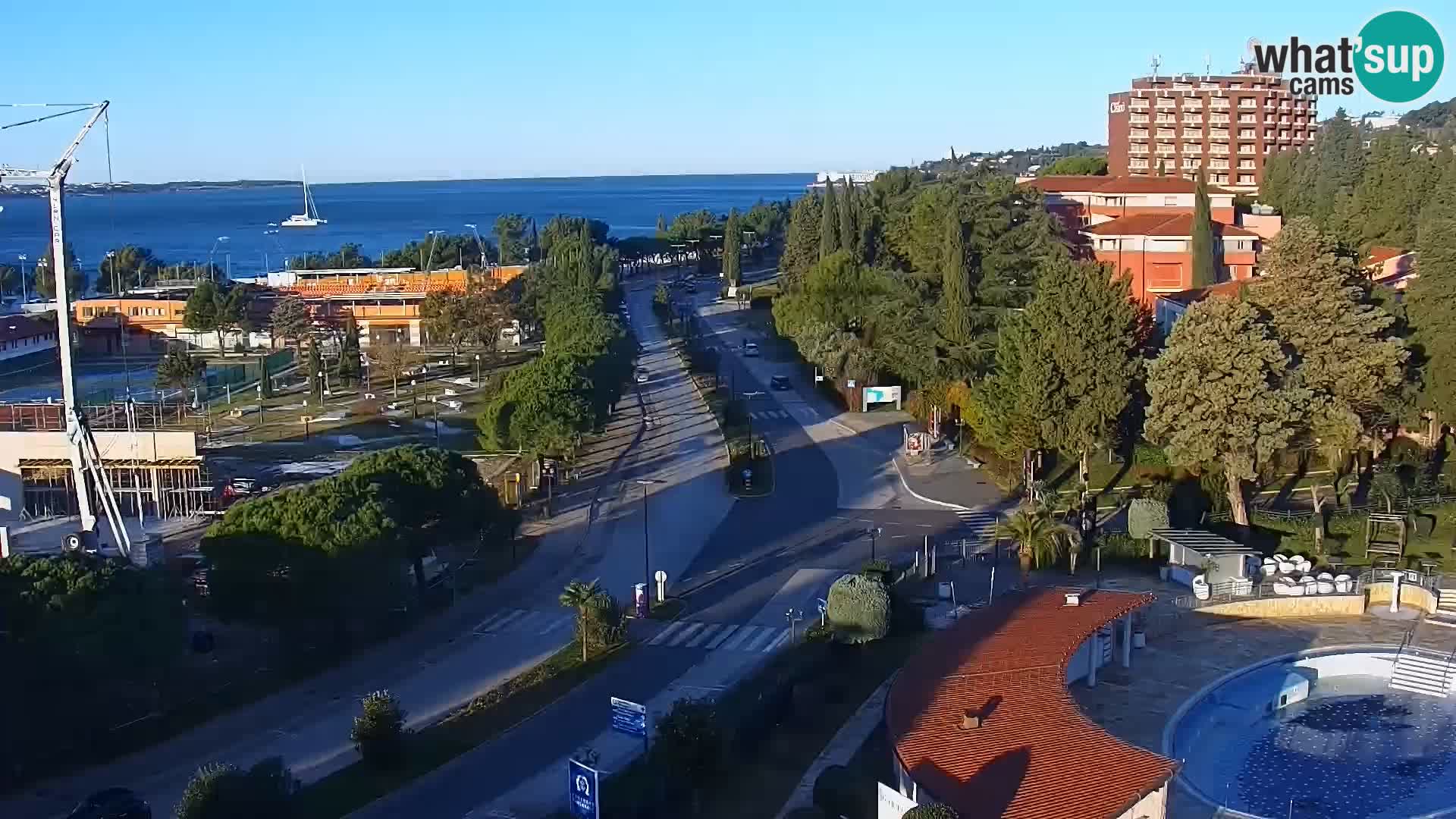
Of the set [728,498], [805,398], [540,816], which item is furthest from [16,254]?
[540,816]

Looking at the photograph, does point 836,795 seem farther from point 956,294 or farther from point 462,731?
point 956,294

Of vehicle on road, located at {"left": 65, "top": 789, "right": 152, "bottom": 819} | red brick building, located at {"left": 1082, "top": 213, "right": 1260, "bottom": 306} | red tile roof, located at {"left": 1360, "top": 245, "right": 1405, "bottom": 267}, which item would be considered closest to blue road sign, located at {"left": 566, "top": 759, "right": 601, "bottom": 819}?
vehicle on road, located at {"left": 65, "top": 789, "right": 152, "bottom": 819}

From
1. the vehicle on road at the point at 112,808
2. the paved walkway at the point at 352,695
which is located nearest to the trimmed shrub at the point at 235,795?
the vehicle on road at the point at 112,808

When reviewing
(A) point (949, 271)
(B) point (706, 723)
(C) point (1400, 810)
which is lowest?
(C) point (1400, 810)

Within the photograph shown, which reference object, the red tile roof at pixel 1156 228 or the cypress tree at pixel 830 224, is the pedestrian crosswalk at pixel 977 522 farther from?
the cypress tree at pixel 830 224

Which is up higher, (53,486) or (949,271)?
(949,271)

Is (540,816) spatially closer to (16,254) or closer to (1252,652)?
(1252,652)

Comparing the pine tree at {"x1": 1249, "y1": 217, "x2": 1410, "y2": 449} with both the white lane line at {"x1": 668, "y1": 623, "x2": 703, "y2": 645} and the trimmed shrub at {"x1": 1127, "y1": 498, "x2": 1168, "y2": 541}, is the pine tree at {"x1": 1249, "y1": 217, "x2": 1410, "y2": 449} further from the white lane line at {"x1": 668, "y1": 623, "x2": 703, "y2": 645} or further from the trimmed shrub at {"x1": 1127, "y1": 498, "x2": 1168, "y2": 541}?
the white lane line at {"x1": 668, "y1": 623, "x2": 703, "y2": 645}
